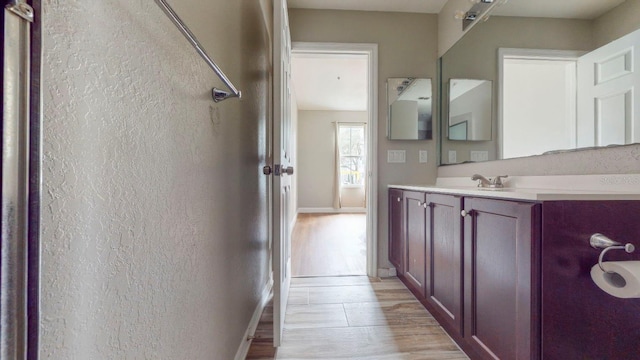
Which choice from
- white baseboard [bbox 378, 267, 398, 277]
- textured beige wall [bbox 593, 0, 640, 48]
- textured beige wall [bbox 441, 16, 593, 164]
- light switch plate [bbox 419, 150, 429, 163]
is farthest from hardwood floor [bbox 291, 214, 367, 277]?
textured beige wall [bbox 593, 0, 640, 48]

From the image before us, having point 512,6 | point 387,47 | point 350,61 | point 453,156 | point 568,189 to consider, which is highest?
point 350,61

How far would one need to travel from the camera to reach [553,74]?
1336mm

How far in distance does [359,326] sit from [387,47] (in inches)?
83.3

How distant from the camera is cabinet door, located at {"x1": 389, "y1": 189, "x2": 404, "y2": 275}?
2.02m

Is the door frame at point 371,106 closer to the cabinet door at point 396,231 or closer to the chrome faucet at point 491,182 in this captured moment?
the cabinet door at point 396,231

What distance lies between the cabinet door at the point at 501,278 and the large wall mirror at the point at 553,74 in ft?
1.93

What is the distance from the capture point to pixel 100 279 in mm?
428

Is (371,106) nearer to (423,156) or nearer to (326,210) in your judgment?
(423,156)

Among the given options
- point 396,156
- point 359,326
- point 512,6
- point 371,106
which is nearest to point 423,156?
point 396,156

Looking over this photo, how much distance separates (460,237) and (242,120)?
114cm

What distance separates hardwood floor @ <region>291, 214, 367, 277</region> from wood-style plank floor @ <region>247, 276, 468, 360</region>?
A: 1.07 ft

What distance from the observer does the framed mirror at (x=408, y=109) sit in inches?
90.2

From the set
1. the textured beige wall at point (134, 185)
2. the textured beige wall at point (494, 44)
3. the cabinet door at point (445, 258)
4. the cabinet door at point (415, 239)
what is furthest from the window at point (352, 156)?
the textured beige wall at point (134, 185)

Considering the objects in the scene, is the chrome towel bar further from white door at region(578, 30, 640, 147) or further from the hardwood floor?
the hardwood floor
